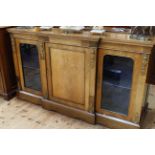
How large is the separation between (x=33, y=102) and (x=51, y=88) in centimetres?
40

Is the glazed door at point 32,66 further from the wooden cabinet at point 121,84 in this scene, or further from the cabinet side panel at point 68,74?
the wooden cabinet at point 121,84

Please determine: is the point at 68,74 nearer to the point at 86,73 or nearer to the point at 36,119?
the point at 86,73

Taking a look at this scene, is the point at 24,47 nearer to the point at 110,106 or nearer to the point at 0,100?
the point at 0,100

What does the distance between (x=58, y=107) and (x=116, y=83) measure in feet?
2.48

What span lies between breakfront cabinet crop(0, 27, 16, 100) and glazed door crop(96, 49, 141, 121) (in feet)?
3.83

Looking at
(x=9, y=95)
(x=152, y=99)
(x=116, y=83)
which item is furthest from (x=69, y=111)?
(x=152, y=99)

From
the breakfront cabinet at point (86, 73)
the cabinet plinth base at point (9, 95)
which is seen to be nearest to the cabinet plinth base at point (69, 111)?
the breakfront cabinet at point (86, 73)

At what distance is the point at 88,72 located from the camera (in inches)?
72.1

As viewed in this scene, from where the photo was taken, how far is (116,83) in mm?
1794

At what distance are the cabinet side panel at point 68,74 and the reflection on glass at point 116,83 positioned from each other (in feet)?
0.77

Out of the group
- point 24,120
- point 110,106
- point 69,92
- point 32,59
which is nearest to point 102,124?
point 110,106

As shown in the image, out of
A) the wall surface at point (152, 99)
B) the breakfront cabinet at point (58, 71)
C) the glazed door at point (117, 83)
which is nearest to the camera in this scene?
the glazed door at point (117, 83)

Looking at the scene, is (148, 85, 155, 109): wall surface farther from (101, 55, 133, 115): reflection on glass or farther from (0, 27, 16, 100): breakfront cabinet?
(0, 27, 16, 100): breakfront cabinet

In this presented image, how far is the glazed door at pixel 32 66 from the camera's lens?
2070 mm
